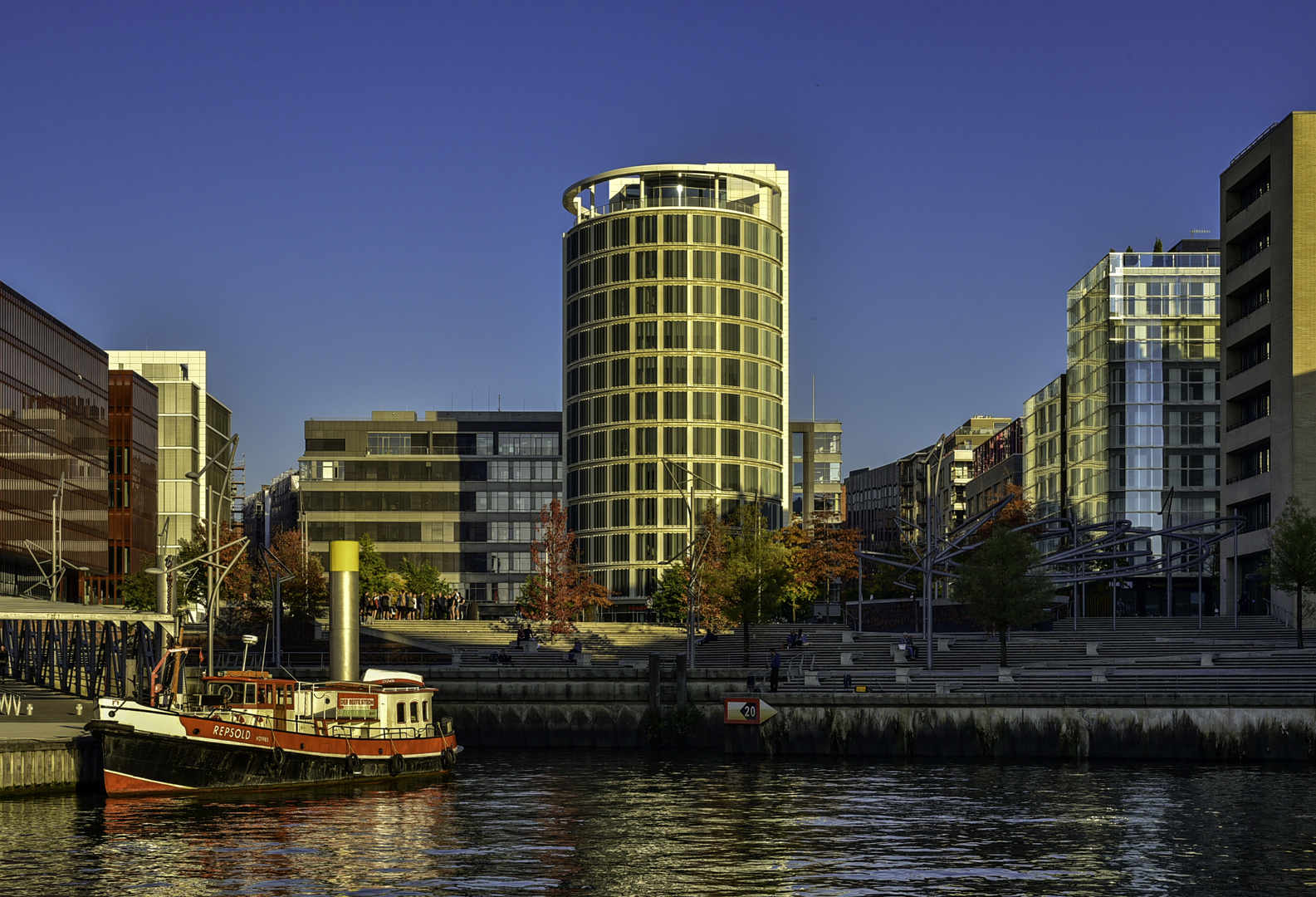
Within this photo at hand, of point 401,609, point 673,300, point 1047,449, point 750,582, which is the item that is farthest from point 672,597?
point 1047,449

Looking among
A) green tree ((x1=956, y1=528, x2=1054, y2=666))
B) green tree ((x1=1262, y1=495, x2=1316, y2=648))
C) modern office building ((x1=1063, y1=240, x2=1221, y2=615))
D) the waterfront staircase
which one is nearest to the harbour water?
the waterfront staircase

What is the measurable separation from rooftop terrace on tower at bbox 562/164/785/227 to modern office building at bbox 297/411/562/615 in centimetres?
3743

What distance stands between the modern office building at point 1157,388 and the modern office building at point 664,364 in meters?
30.7

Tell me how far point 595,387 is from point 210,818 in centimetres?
10950

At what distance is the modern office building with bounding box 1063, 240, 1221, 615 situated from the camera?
13862 centimetres

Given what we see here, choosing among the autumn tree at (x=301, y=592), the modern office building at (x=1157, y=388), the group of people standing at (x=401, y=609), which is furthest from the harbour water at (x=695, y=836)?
the modern office building at (x=1157, y=388)

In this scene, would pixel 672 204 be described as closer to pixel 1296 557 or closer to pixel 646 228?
pixel 646 228

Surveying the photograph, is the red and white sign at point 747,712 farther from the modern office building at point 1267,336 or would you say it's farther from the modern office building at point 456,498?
the modern office building at point 456,498

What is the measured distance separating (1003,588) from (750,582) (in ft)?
45.2

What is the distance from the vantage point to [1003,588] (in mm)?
80438

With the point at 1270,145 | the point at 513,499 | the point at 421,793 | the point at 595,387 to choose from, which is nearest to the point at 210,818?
the point at 421,793

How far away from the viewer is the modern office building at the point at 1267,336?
97.6 metres

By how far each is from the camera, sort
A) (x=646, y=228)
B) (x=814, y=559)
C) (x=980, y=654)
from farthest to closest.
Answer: (x=646, y=228) < (x=814, y=559) < (x=980, y=654)

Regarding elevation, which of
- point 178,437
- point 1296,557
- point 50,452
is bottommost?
point 1296,557
